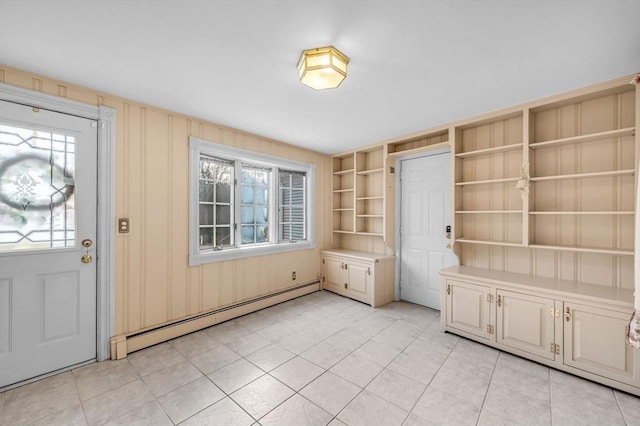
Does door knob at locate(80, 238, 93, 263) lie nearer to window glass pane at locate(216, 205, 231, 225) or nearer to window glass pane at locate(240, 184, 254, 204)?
window glass pane at locate(216, 205, 231, 225)

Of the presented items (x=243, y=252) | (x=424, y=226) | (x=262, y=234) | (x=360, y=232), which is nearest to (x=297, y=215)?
(x=262, y=234)

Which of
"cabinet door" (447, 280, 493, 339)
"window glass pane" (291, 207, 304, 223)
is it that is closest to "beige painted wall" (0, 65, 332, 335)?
"window glass pane" (291, 207, 304, 223)

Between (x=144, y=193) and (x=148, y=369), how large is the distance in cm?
165

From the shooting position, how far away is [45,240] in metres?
2.20

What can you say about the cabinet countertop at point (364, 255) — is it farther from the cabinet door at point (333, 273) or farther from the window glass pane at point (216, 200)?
the window glass pane at point (216, 200)

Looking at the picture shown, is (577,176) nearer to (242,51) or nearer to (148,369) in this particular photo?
(242,51)

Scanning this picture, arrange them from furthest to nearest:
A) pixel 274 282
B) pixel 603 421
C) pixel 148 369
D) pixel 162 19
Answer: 1. pixel 274 282
2. pixel 148 369
3. pixel 603 421
4. pixel 162 19

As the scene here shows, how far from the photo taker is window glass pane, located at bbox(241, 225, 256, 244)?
3764 millimetres

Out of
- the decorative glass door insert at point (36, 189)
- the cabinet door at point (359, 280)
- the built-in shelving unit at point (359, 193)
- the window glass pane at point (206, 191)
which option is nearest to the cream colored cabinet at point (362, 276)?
the cabinet door at point (359, 280)

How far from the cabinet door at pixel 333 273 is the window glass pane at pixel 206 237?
2.00 meters

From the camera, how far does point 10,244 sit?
2057 mm

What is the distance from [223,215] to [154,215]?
2.86 feet

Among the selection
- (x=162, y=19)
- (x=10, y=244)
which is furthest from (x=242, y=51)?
(x=10, y=244)

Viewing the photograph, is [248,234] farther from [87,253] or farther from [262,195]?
[87,253]
